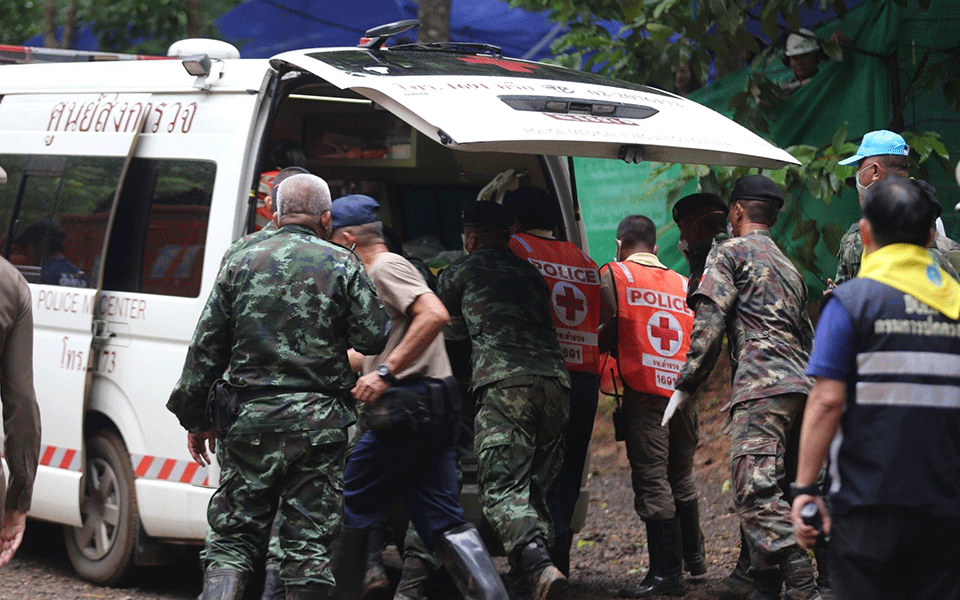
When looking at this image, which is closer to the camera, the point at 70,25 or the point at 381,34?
the point at 381,34

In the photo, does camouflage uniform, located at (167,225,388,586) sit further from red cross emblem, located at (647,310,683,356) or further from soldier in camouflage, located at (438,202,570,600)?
red cross emblem, located at (647,310,683,356)

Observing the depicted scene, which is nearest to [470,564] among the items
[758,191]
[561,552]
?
[561,552]

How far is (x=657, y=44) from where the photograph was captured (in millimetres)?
7547

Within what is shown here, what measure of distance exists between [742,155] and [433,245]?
2.75 m

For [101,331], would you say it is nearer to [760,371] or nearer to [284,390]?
[284,390]

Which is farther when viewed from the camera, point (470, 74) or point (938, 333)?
point (470, 74)

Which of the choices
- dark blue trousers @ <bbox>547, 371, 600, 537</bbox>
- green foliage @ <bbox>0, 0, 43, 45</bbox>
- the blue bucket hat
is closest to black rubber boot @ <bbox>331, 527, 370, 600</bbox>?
dark blue trousers @ <bbox>547, 371, 600, 537</bbox>

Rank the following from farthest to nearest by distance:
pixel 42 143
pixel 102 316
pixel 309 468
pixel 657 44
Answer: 1. pixel 657 44
2. pixel 42 143
3. pixel 102 316
4. pixel 309 468

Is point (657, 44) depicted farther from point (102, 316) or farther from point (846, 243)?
point (102, 316)

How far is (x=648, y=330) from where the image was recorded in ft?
20.9

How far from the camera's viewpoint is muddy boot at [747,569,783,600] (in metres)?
5.71

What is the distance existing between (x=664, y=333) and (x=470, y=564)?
1.81 meters

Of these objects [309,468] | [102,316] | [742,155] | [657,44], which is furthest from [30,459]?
[657,44]

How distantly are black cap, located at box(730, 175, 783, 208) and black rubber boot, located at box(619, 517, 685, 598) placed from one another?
1769 mm
